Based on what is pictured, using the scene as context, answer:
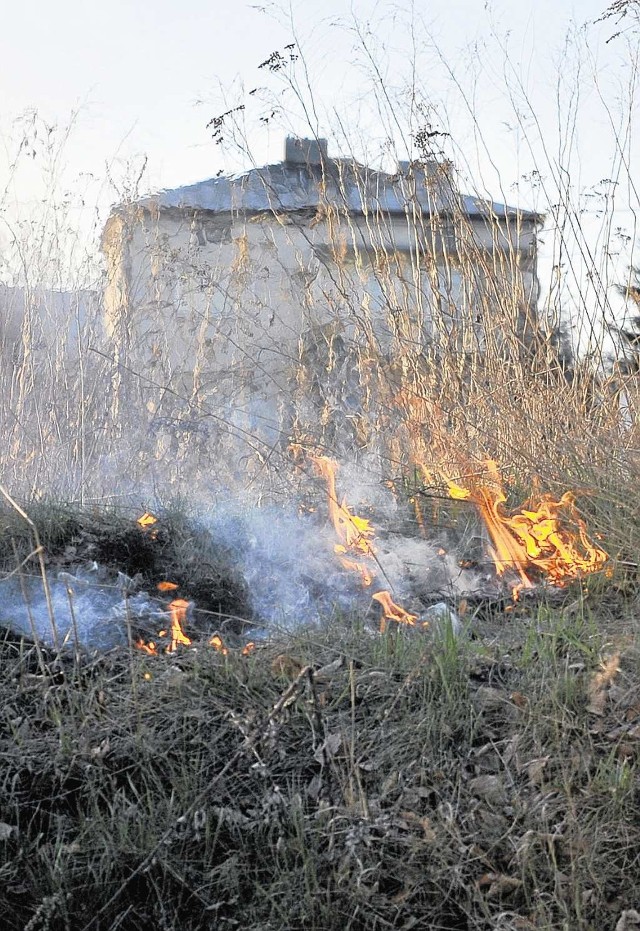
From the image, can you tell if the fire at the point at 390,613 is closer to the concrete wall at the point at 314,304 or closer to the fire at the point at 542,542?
the fire at the point at 542,542

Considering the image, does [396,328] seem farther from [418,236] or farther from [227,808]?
[227,808]

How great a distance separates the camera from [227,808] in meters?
2.32

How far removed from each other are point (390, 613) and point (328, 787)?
3.65 ft

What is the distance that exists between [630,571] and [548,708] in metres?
1.27

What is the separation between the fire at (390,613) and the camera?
10.6 feet

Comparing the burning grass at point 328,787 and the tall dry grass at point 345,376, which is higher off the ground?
the tall dry grass at point 345,376

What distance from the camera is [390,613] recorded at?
11.2 feet

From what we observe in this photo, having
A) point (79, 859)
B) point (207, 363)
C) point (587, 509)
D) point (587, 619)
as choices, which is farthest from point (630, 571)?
point (207, 363)

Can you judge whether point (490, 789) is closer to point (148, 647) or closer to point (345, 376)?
point (148, 647)

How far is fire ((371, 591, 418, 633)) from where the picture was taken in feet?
10.6

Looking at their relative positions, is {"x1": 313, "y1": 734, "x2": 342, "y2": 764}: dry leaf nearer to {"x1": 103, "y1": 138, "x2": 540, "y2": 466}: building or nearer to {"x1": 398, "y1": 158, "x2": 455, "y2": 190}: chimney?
Answer: {"x1": 103, "y1": 138, "x2": 540, "y2": 466}: building

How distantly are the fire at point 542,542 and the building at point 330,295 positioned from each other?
0.93 metres

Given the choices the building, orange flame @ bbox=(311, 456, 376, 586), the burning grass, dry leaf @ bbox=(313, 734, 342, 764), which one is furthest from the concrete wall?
dry leaf @ bbox=(313, 734, 342, 764)

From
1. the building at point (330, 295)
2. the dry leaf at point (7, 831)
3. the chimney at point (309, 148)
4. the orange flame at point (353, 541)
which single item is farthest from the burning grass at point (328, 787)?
the chimney at point (309, 148)
